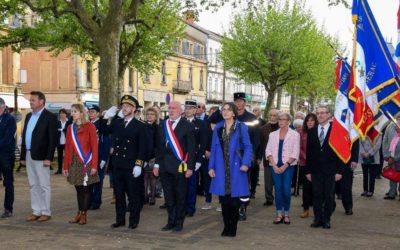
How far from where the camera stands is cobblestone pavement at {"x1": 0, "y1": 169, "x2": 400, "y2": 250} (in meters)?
7.05

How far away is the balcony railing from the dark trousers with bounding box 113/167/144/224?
4704 centimetres

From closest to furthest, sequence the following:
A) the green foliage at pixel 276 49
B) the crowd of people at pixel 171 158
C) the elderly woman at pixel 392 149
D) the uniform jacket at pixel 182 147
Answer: the crowd of people at pixel 171 158, the uniform jacket at pixel 182 147, the elderly woman at pixel 392 149, the green foliage at pixel 276 49

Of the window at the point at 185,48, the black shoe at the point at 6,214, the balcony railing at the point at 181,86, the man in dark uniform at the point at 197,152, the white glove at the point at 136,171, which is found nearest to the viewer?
the white glove at the point at 136,171

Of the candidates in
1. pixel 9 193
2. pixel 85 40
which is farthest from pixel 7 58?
pixel 9 193

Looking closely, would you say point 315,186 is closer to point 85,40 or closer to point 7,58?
point 85,40

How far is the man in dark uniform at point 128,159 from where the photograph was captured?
800cm

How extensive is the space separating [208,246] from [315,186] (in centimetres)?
236

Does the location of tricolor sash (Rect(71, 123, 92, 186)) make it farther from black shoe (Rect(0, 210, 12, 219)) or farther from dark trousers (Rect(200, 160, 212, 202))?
dark trousers (Rect(200, 160, 212, 202))

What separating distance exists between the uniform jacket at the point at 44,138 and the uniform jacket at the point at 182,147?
5.97 ft

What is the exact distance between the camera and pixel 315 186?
8.39 meters

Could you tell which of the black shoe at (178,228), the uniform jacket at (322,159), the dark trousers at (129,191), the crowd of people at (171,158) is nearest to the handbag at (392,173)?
the crowd of people at (171,158)

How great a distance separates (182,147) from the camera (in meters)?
7.97

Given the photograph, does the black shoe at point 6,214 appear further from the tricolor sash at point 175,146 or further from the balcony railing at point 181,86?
the balcony railing at point 181,86

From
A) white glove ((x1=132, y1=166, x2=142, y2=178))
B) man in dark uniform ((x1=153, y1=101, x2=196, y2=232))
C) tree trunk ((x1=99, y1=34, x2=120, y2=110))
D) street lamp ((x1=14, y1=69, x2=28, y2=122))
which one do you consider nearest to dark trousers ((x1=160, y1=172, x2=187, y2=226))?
man in dark uniform ((x1=153, y1=101, x2=196, y2=232))
